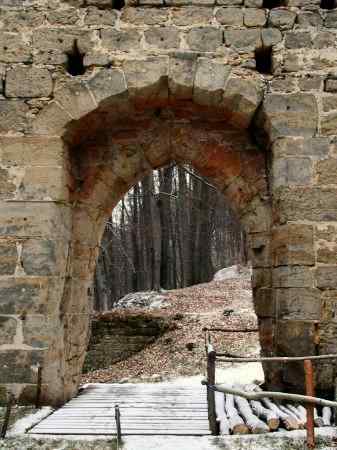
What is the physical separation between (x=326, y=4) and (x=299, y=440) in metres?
4.39

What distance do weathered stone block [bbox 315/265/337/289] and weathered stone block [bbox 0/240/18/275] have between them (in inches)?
117

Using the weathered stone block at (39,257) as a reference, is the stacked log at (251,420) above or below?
below

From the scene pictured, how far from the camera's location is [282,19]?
4.62 meters

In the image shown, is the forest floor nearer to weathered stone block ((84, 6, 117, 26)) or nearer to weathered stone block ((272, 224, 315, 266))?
weathered stone block ((272, 224, 315, 266))

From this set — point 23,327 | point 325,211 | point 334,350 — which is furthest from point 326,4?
point 23,327

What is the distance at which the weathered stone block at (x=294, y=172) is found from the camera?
4.34 metres

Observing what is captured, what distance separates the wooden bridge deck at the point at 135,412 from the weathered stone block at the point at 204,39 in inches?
143

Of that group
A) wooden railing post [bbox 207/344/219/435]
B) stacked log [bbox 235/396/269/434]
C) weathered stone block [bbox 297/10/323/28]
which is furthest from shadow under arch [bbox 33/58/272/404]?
wooden railing post [bbox 207/344/219/435]

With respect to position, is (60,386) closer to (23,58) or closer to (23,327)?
(23,327)

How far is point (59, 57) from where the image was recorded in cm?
456

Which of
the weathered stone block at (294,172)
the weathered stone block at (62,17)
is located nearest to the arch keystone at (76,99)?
the weathered stone block at (62,17)

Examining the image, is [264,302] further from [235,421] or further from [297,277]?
[235,421]

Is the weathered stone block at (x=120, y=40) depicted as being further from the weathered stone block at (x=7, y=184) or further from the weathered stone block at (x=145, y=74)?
the weathered stone block at (x=7, y=184)

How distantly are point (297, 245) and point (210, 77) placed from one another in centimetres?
195
